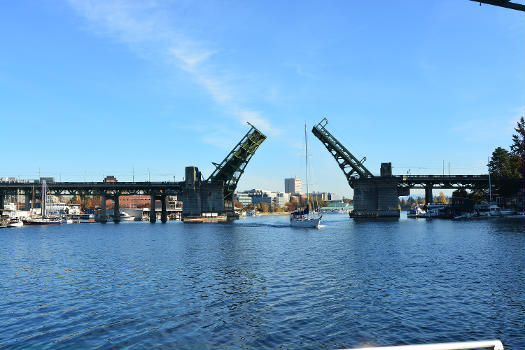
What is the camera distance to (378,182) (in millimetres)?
89812

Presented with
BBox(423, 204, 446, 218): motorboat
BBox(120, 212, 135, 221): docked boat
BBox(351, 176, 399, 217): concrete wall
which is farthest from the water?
BBox(120, 212, 135, 221): docked boat

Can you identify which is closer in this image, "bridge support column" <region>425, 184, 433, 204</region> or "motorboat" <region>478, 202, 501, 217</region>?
"motorboat" <region>478, 202, 501, 217</region>

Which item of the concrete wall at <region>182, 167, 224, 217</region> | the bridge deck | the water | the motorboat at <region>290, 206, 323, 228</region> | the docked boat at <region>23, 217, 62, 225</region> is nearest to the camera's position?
the water

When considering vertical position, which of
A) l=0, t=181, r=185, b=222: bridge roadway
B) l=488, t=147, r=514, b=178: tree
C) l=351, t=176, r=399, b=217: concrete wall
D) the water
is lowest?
the water

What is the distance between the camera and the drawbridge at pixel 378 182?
79250 millimetres

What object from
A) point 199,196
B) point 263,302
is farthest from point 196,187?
point 263,302

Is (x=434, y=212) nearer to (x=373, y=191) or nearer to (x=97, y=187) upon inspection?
(x=373, y=191)

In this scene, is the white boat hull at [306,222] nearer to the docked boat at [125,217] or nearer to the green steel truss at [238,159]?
the green steel truss at [238,159]

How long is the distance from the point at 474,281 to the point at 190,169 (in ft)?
269

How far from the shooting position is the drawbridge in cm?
7925

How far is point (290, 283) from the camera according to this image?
19.6m

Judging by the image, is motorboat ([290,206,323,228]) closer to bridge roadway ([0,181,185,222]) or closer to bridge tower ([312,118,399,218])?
bridge tower ([312,118,399,218])

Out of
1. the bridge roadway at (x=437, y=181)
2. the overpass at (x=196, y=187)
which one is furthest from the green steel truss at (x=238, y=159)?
the bridge roadway at (x=437, y=181)

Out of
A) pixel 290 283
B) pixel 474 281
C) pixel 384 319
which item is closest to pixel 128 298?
pixel 290 283
